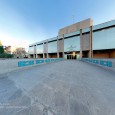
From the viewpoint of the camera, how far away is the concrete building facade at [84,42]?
25772 mm

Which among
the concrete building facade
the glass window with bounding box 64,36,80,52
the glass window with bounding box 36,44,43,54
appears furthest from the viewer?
the glass window with bounding box 36,44,43,54

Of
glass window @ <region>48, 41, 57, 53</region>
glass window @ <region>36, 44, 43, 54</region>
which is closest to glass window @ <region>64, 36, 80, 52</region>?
glass window @ <region>48, 41, 57, 53</region>

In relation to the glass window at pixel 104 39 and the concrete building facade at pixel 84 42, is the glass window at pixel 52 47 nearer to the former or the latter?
the concrete building facade at pixel 84 42

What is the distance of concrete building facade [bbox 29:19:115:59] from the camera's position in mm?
25772

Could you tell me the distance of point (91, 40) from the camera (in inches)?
1178

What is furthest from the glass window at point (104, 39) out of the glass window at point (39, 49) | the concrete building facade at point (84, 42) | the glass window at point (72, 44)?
the glass window at point (39, 49)

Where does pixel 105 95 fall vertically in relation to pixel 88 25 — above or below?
below

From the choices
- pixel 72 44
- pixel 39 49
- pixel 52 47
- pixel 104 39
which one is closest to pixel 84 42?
pixel 72 44

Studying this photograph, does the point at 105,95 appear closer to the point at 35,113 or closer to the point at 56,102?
the point at 56,102

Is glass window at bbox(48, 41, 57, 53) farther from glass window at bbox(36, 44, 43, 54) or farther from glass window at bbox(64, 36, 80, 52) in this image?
glass window at bbox(36, 44, 43, 54)

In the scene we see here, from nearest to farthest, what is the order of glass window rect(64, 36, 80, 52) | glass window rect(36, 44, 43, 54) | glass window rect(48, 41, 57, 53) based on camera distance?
1. glass window rect(64, 36, 80, 52)
2. glass window rect(48, 41, 57, 53)
3. glass window rect(36, 44, 43, 54)

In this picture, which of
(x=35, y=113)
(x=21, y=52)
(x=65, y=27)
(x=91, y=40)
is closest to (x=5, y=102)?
(x=35, y=113)

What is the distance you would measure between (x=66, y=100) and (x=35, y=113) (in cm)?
121

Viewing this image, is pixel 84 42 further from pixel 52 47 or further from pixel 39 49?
pixel 39 49
